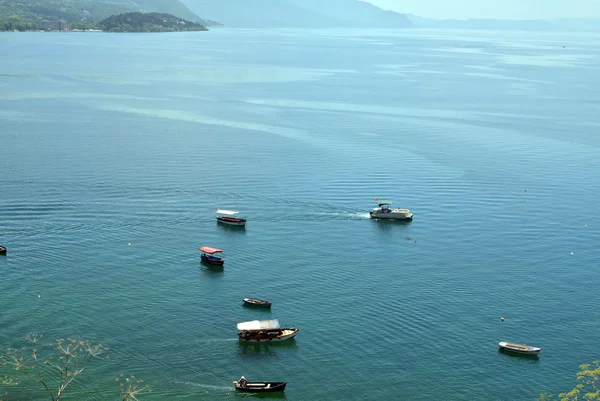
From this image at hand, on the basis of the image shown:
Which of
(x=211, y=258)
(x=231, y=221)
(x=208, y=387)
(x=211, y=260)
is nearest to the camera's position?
(x=208, y=387)

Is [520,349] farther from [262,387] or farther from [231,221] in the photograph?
[231,221]

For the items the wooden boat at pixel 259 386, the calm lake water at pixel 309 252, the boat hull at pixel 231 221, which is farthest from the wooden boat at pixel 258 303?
the boat hull at pixel 231 221

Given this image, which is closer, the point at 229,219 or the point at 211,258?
the point at 211,258

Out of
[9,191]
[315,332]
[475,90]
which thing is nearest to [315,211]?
[315,332]

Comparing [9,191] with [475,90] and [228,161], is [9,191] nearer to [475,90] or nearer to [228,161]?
[228,161]

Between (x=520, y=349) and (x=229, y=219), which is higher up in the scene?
(x=229, y=219)

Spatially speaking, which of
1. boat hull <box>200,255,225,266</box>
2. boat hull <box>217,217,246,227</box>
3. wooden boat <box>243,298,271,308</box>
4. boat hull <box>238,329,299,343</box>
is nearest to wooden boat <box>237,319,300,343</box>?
boat hull <box>238,329,299,343</box>

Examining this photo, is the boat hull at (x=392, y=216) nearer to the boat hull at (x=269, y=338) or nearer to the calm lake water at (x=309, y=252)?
the calm lake water at (x=309, y=252)

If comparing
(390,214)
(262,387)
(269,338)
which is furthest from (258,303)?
(390,214)
